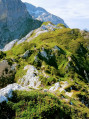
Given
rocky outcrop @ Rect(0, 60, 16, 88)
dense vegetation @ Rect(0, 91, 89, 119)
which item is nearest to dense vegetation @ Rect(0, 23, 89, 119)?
dense vegetation @ Rect(0, 91, 89, 119)

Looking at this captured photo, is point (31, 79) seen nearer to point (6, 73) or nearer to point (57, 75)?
point (57, 75)

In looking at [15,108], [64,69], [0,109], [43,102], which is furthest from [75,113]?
[64,69]

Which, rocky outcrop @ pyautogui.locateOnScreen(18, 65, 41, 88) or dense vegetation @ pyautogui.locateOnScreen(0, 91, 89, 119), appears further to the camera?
rocky outcrop @ pyautogui.locateOnScreen(18, 65, 41, 88)

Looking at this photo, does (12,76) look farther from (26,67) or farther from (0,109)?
(0,109)

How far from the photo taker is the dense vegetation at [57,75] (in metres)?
16.6

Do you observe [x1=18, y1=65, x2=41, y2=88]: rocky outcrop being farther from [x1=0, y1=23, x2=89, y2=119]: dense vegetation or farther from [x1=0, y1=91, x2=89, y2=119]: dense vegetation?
[x1=0, y1=91, x2=89, y2=119]: dense vegetation

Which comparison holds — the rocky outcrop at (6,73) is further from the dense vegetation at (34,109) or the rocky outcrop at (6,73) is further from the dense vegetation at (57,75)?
the dense vegetation at (34,109)

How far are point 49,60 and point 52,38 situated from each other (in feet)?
119

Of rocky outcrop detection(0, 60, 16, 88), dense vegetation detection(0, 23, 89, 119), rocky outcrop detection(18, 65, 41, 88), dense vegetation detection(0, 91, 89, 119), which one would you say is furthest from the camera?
rocky outcrop detection(0, 60, 16, 88)

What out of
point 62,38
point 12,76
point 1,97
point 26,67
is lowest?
point 12,76

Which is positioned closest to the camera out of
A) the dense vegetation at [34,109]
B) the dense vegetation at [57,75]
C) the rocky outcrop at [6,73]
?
the dense vegetation at [34,109]

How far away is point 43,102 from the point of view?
17500 mm

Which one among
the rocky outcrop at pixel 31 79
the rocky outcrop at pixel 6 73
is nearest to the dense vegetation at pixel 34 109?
the rocky outcrop at pixel 31 79

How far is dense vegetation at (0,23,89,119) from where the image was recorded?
54.3 feet
